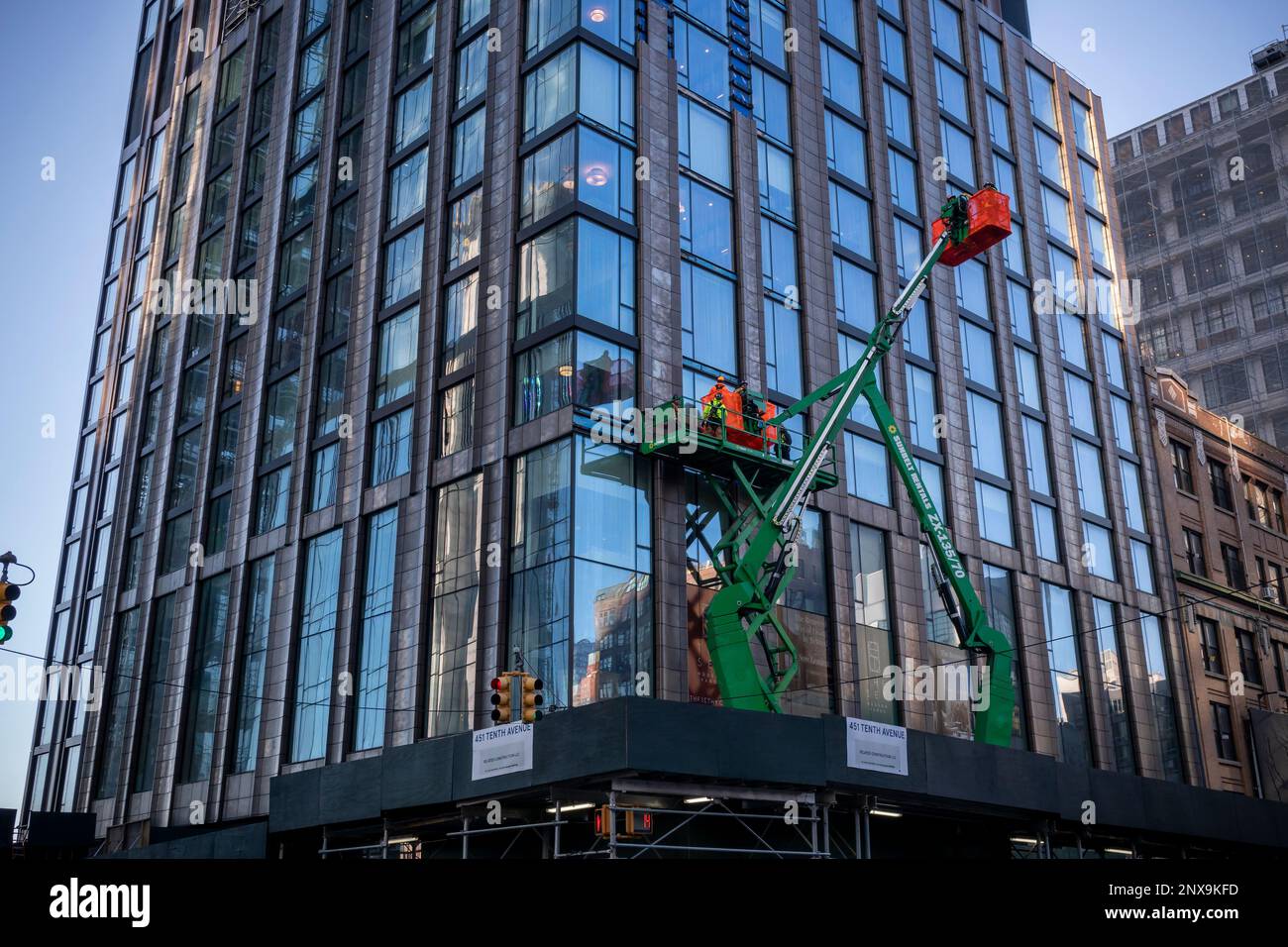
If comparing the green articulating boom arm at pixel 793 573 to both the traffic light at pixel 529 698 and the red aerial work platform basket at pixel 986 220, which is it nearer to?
the red aerial work platform basket at pixel 986 220

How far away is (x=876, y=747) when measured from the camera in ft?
97.8

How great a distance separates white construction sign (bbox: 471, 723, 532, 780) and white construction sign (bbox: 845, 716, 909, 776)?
7581mm

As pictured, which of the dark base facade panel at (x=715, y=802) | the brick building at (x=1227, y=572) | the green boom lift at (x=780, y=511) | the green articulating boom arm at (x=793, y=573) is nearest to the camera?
the dark base facade panel at (x=715, y=802)

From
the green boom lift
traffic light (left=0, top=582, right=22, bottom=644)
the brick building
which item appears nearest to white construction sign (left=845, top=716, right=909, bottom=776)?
the green boom lift

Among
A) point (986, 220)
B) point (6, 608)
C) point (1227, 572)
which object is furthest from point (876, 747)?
point (1227, 572)

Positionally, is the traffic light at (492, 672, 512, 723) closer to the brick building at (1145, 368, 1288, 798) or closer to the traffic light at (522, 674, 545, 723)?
the traffic light at (522, 674, 545, 723)

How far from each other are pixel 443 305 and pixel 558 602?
14296 millimetres

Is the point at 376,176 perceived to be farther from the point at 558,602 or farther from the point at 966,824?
the point at 966,824

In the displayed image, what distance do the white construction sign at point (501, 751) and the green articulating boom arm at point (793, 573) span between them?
6.51 metres

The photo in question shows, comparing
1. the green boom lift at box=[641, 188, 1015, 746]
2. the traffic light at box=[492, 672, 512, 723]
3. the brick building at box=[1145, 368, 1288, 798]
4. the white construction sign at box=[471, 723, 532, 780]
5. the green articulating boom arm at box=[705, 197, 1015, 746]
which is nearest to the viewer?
the traffic light at box=[492, 672, 512, 723]

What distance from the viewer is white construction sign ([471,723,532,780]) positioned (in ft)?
92.1

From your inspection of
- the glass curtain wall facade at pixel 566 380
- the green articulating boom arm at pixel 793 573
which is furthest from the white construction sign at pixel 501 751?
the green articulating boom arm at pixel 793 573

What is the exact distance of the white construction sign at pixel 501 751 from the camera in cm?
2806
